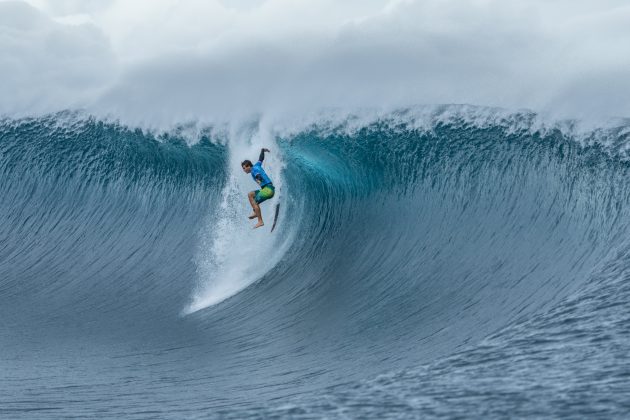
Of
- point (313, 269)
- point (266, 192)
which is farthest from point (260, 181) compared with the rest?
point (313, 269)

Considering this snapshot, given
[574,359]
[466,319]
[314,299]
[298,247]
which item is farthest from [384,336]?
[298,247]

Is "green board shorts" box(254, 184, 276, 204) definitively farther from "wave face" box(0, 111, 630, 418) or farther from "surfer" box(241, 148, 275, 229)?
"wave face" box(0, 111, 630, 418)

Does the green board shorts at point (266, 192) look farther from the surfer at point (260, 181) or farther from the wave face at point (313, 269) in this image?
the wave face at point (313, 269)

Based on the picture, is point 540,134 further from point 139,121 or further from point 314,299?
point 139,121

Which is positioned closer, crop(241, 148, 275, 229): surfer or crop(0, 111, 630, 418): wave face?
crop(0, 111, 630, 418): wave face

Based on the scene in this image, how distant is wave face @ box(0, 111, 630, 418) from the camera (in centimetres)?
759

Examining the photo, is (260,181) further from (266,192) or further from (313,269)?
(313,269)

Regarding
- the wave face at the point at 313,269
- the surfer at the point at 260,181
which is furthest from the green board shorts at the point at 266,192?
the wave face at the point at 313,269

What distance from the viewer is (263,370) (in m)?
9.07

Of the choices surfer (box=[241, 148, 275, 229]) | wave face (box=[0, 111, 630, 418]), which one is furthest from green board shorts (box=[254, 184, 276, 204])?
wave face (box=[0, 111, 630, 418])

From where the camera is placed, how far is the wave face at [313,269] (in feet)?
24.9

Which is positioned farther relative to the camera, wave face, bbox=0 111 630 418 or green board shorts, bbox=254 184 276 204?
green board shorts, bbox=254 184 276 204

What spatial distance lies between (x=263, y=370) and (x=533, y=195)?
488cm

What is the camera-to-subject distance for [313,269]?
1252cm
